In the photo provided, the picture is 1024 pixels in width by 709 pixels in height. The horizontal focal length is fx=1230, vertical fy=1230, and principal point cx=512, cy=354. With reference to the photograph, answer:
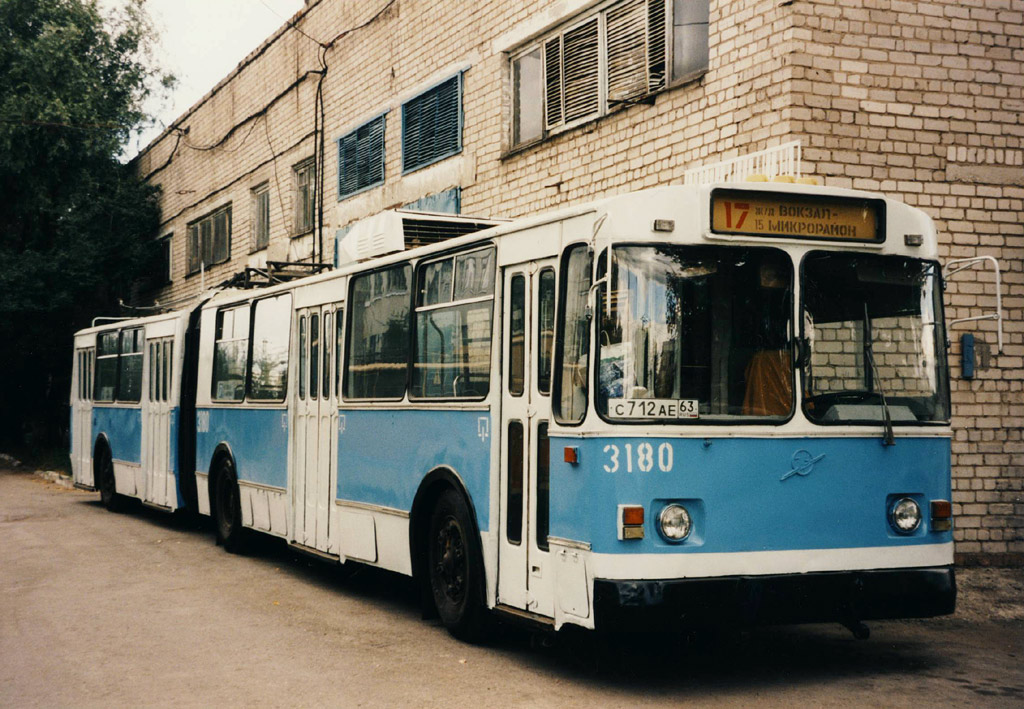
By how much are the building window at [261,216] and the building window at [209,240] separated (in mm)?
1706

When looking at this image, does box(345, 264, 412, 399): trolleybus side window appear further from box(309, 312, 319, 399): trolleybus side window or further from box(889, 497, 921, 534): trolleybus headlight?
box(889, 497, 921, 534): trolleybus headlight

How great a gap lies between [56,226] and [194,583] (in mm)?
21715

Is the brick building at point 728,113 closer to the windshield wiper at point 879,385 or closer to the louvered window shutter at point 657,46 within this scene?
the louvered window shutter at point 657,46

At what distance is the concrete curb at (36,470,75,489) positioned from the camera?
79.8 ft

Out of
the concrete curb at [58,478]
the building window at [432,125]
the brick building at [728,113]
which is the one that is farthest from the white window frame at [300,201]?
the concrete curb at [58,478]

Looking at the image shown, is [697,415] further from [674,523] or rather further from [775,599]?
[775,599]

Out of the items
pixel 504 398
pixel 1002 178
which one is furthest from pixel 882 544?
pixel 1002 178

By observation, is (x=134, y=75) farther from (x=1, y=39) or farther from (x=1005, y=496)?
(x=1005, y=496)

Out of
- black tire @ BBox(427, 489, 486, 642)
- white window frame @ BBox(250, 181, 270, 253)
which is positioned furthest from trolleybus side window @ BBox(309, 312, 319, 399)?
white window frame @ BBox(250, 181, 270, 253)

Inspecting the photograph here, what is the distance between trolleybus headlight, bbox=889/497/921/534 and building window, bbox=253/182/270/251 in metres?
19.0

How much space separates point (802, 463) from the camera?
6.79 m

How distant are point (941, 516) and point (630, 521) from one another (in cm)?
195

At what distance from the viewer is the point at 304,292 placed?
11.6 m

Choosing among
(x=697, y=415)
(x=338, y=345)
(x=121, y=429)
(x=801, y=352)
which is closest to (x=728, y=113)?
(x=338, y=345)
